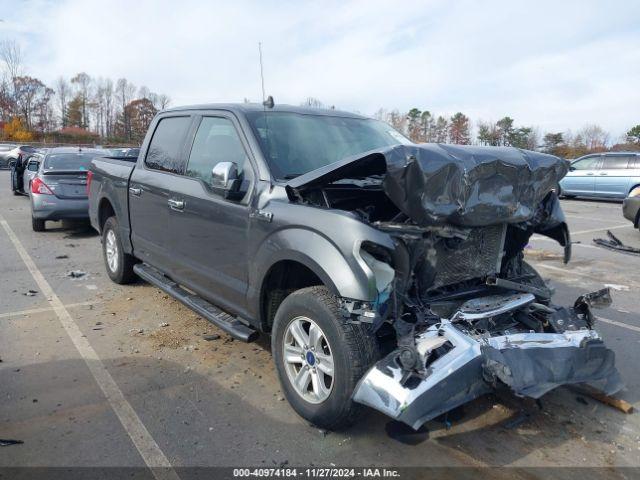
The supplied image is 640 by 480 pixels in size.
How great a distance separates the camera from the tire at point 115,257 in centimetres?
622

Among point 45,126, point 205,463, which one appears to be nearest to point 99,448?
point 205,463

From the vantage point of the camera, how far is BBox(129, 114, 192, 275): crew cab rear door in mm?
4867

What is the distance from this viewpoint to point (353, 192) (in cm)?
369

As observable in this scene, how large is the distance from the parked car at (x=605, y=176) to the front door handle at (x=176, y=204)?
15999 mm

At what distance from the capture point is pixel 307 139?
4.20 m

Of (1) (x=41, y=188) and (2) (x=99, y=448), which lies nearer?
(2) (x=99, y=448)

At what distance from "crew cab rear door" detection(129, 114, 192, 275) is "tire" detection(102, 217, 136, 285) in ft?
1.73

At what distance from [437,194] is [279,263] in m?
1.16

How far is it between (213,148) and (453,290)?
7.44 ft

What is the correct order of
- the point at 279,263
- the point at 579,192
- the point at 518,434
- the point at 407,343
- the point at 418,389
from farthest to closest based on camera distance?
1. the point at 579,192
2. the point at 279,263
3. the point at 518,434
4. the point at 407,343
5. the point at 418,389

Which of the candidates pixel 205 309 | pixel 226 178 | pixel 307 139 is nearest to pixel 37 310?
pixel 205 309

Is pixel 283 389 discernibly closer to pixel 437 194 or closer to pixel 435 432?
pixel 435 432

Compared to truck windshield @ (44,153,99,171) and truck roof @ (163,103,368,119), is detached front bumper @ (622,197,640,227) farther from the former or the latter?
truck windshield @ (44,153,99,171)

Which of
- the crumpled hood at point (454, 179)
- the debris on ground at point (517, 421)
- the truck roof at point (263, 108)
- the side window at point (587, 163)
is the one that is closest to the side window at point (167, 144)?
the truck roof at point (263, 108)
